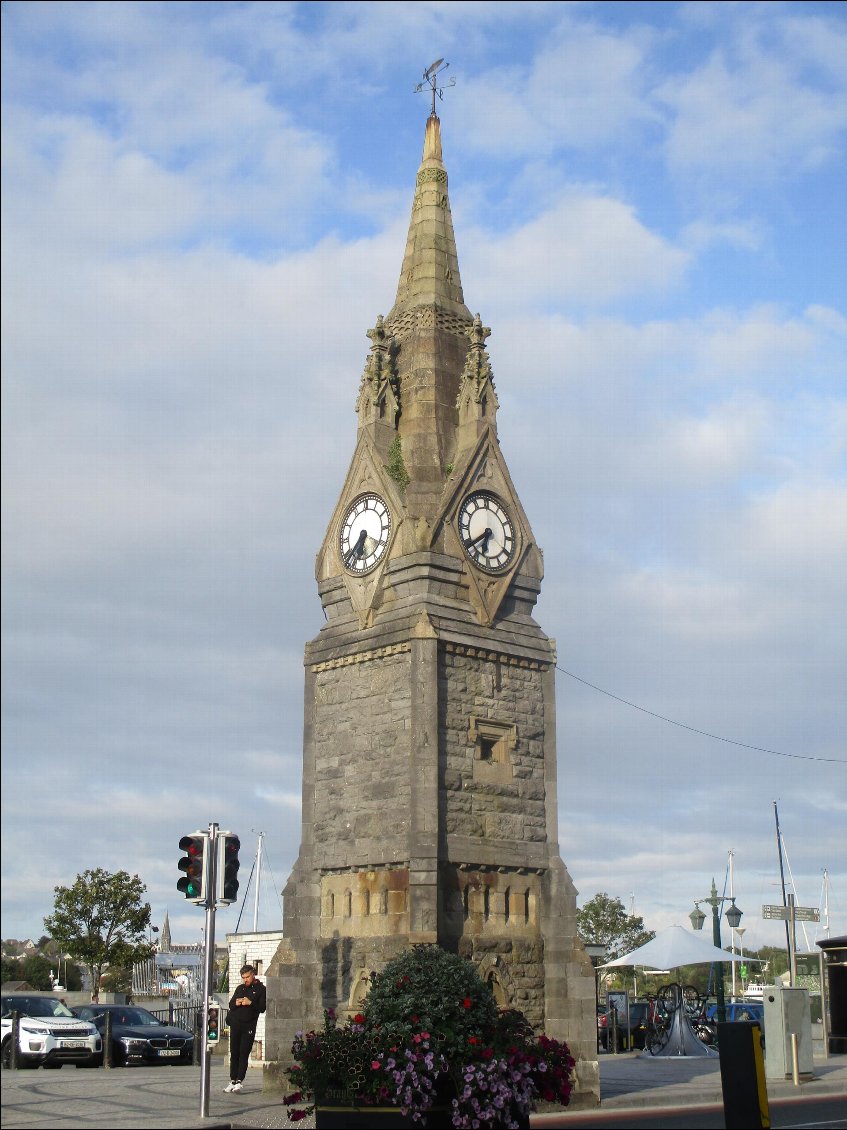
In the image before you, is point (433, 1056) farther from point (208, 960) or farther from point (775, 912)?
point (775, 912)

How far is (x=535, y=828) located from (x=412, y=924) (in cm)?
363

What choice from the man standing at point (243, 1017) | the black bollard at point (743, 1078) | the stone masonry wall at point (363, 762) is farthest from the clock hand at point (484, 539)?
the black bollard at point (743, 1078)

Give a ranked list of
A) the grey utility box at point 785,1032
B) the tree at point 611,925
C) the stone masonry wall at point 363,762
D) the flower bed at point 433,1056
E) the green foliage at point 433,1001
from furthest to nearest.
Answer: the tree at point 611,925
the grey utility box at point 785,1032
the stone masonry wall at point 363,762
the green foliage at point 433,1001
the flower bed at point 433,1056

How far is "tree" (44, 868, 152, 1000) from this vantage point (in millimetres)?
46688

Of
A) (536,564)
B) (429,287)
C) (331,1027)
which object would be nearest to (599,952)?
(536,564)

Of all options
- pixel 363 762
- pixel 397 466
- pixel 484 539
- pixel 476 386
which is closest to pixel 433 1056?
pixel 363 762

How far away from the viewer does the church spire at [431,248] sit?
93.7 ft

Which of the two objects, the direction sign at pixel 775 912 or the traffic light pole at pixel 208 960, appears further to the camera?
the direction sign at pixel 775 912

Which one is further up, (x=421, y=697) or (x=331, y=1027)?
(x=421, y=697)

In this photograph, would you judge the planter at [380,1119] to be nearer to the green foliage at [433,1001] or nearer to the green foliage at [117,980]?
the green foliage at [433,1001]

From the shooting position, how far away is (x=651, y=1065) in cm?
3197

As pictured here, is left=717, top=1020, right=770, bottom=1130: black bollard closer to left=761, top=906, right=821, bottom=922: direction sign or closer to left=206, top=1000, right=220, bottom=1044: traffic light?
left=761, top=906, right=821, bottom=922: direction sign

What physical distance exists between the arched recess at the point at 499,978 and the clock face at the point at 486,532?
278 inches

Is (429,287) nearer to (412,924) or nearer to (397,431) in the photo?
(397,431)
